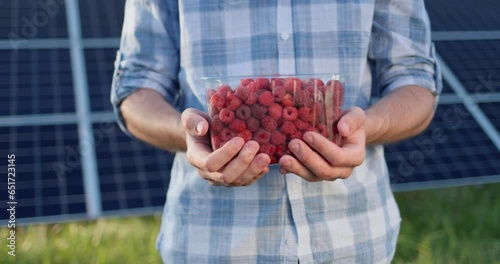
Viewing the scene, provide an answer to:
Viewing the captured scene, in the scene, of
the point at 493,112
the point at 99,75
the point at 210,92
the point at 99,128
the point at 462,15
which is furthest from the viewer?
the point at 462,15

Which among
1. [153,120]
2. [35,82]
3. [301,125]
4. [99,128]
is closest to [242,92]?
[301,125]

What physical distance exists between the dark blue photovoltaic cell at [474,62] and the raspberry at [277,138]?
370 cm

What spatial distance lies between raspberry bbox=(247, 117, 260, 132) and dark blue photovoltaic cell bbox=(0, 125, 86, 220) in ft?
7.40

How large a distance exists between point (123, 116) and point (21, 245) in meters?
2.11

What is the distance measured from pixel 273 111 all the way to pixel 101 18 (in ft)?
13.1

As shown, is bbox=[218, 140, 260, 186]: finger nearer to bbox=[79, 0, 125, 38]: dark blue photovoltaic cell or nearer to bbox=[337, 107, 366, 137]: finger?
bbox=[337, 107, 366, 137]: finger

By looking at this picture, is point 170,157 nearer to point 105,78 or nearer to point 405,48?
point 105,78

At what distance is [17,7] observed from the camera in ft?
17.6

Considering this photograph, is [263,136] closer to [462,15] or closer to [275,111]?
[275,111]

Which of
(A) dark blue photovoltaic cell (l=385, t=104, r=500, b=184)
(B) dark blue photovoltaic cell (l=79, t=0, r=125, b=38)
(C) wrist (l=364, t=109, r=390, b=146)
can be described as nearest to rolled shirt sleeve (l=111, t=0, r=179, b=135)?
(C) wrist (l=364, t=109, r=390, b=146)

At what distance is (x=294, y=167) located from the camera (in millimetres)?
1532

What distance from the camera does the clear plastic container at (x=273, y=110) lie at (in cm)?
153

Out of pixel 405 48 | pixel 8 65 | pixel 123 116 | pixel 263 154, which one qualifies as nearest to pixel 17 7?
pixel 8 65

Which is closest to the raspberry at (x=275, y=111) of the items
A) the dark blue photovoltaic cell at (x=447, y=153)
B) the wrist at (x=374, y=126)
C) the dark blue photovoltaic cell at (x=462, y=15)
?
the wrist at (x=374, y=126)
